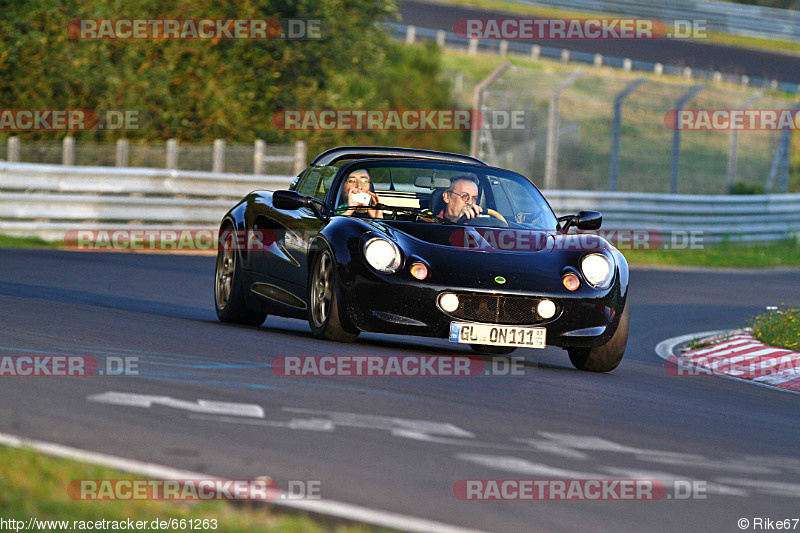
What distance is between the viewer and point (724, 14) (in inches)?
2109

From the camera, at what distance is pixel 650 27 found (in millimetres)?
52375

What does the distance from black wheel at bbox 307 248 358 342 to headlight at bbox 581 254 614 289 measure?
1.58 m

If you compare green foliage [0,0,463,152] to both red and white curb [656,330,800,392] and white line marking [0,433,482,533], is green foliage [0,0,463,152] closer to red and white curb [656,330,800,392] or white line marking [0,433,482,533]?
red and white curb [656,330,800,392]

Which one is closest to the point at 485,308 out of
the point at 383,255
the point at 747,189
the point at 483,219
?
the point at 383,255

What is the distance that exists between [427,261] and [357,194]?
4.36ft

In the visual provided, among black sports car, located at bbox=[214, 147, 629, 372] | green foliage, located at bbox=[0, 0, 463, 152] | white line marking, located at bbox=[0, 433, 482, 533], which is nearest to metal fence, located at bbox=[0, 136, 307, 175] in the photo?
green foliage, located at bbox=[0, 0, 463, 152]

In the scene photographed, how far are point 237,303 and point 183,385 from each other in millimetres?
4028

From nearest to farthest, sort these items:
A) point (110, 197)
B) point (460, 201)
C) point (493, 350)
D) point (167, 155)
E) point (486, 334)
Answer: point (486, 334) < point (460, 201) < point (493, 350) < point (110, 197) < point (167, 155)

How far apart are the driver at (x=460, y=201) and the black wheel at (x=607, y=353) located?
1.25 m

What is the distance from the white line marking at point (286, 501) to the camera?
4.60m

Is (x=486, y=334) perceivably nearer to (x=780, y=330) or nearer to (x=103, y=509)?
(x=780, y=330)

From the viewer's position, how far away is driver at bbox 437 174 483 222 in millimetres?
9969

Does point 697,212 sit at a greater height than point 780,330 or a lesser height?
greater

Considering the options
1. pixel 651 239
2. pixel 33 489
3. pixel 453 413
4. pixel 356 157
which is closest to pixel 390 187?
pixel 356 157
